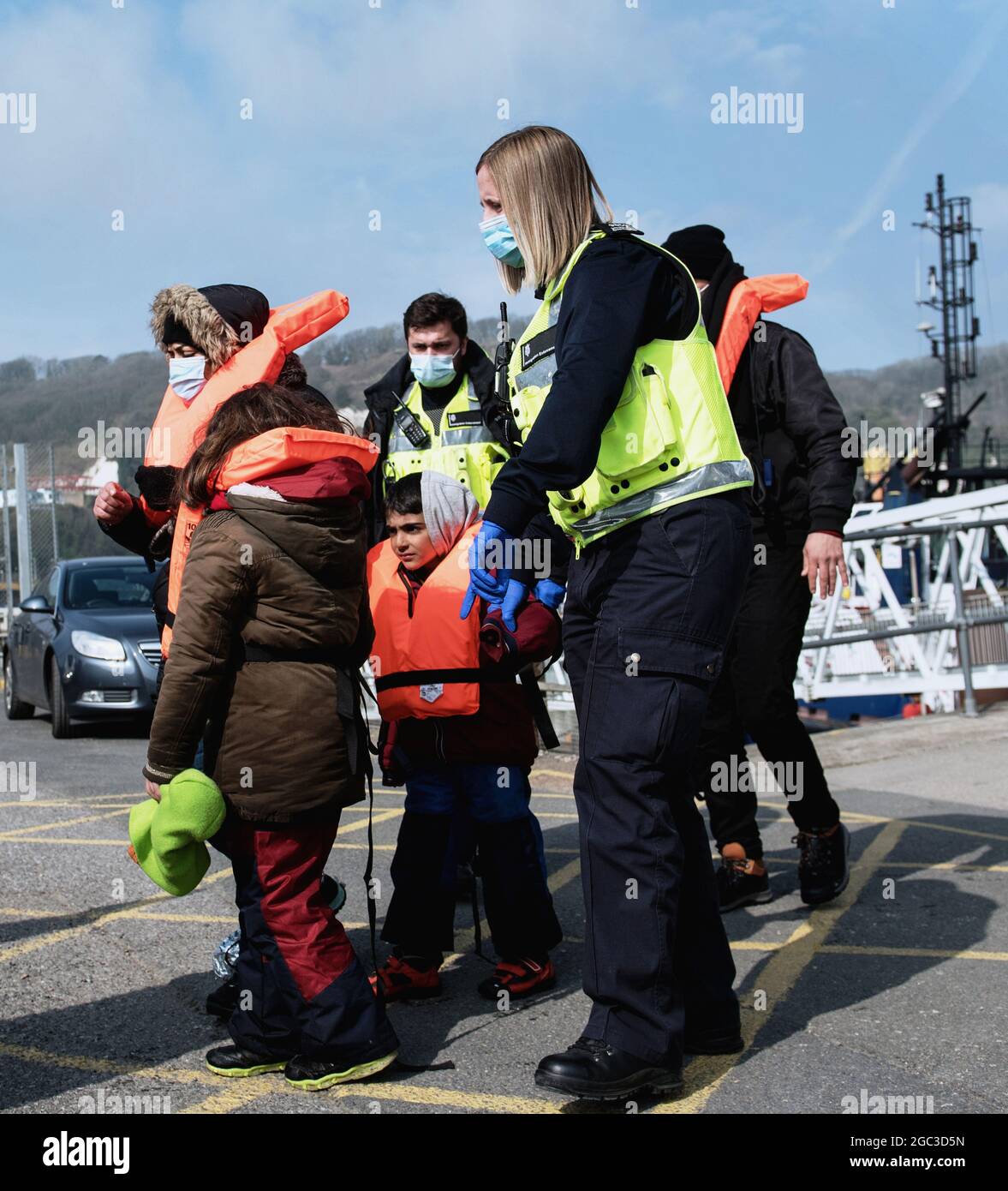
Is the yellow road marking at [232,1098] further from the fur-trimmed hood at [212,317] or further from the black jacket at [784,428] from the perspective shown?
the black jacket at [784,428]

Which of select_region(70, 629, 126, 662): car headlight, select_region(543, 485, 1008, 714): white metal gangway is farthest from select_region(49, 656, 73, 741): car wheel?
select_region(543, 485, 1008, 714): white metal gangway

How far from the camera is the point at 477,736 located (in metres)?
4.04

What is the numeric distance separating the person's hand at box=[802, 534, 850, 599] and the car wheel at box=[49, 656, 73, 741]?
25.2 ft

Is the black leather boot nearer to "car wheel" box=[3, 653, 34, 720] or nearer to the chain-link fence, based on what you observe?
"car wheel" box=[3, 653, 34, 720]

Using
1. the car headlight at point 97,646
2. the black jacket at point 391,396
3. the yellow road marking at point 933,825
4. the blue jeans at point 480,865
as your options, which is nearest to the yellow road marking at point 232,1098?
the blue jeans at point 480,865

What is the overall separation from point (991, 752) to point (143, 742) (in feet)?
20.4

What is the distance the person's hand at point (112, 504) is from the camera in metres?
3.89

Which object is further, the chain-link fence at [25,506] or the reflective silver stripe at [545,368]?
the chain-link fence at [25,506]

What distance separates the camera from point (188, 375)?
12.9 feet

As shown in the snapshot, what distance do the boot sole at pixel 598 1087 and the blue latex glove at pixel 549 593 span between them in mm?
1406

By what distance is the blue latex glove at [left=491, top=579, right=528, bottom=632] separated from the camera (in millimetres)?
3762

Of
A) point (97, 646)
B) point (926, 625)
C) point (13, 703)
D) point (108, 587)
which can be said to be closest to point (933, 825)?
point (926, 625)

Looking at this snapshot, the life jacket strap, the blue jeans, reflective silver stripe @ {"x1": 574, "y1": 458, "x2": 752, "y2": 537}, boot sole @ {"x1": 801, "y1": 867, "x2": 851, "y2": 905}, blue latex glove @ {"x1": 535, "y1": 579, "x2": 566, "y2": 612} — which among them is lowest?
boot sole @ {"x1": 801, "y1": 867, "x2": 851, "y2": 905}
